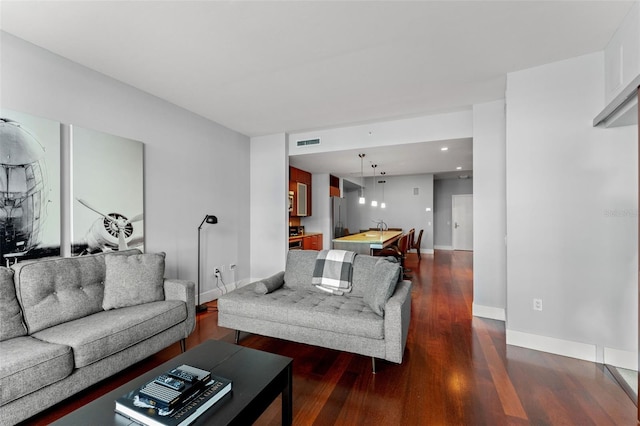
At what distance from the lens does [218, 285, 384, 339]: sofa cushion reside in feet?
7.25

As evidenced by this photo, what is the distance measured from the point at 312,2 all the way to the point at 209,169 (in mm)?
2846

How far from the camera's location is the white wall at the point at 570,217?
2.32 metres

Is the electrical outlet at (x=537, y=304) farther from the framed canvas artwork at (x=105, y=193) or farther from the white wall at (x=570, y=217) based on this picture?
the framed canvas artwork at (x=105, y=193)

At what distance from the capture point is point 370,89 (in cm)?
311

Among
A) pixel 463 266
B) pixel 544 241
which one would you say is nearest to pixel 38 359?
pixel 544 241

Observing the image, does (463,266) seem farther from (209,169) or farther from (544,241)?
(209,169)

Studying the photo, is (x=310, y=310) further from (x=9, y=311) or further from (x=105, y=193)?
(x=105, y=193)

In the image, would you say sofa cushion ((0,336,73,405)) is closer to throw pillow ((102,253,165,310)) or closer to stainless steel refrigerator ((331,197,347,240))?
throw pillow ((102,253,165,310))

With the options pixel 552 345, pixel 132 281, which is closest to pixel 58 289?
pixel 132 281

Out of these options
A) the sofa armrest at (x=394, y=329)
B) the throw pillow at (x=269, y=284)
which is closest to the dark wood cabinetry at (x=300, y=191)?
the throw pillow at (x=269, y=284)

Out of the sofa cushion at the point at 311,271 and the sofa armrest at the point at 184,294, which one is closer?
the sofa armrest at the point at 184,294

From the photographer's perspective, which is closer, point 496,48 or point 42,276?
point 42,276

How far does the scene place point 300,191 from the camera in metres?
6.36

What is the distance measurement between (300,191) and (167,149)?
327 cm
